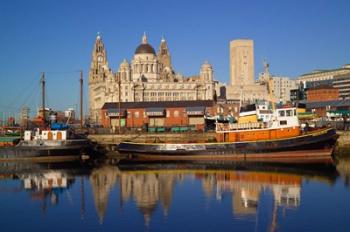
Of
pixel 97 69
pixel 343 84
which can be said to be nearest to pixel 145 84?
pixel 97 69

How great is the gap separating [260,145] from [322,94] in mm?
71341

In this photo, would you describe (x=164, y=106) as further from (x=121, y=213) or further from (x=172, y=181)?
(x=121, y=213)

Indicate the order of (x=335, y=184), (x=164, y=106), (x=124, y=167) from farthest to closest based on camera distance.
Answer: (x=164, y=106) → (x=124, y=167) → (x=335, y=184)

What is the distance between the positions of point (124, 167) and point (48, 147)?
11742 millimetres

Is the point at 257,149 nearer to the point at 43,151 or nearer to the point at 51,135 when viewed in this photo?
the point at 51,135

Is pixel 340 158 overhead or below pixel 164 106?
below

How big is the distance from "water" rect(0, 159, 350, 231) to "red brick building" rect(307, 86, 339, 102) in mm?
71651

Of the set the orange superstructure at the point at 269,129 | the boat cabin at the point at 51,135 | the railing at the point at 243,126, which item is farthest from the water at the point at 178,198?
the boat cabin at the point at 51,135

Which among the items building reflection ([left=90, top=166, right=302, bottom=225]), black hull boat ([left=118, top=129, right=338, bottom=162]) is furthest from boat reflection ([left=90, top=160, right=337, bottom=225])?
black hull boat ([left=118, top=129, right=338, bottom=162])

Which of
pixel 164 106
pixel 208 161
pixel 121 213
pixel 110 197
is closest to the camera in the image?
pixel 121 213

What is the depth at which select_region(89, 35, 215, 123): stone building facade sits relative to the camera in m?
125

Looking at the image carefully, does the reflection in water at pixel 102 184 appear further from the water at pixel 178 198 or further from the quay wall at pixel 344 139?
the quay wall at pixel 344 139

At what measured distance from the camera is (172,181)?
38.2 meters

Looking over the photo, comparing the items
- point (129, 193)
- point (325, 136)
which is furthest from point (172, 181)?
point (325, 136)
